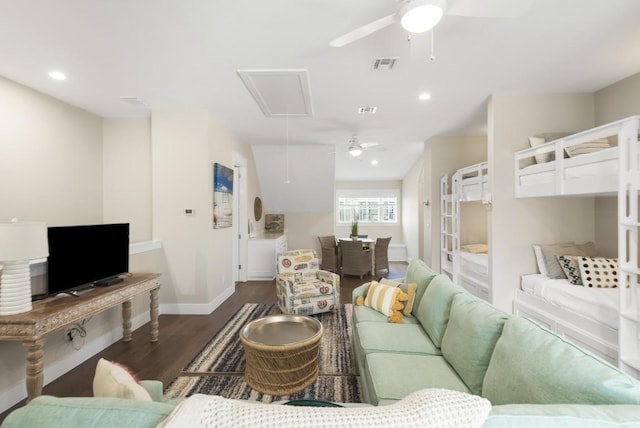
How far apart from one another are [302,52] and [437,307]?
2.31 meters

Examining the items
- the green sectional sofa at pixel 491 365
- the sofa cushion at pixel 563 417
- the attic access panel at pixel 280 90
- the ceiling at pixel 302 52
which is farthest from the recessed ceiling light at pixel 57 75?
the sofa cushion at pixel 563 417

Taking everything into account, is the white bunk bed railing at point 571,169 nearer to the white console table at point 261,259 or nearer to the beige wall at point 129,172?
the white console table at point 261,259

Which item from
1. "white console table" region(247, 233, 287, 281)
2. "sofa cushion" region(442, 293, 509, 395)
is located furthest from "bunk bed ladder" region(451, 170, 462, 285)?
"white console table" region(247, 233, 287, 281)

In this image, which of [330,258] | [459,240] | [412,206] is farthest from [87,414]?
[412,206]

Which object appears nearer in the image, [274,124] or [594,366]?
[594,366]

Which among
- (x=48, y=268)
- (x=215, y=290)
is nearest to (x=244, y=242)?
(x=215, y=290)

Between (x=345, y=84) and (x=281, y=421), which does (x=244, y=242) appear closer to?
(x=345, y=84)

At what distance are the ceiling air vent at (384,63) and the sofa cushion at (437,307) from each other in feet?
6.36

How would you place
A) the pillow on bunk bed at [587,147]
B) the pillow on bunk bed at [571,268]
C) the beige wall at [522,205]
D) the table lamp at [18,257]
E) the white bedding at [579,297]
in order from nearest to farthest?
the table lamp at [18,257], the white bedding at [579,297], the pillow on bunk bed at [587,147], the pillow on bunk bed at [571,268], the beige wall at [522,205]

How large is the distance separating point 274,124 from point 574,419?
14.4ft

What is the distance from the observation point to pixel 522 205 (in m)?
3.50

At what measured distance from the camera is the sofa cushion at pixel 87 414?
30.6 inches

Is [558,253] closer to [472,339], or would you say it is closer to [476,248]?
[476,248]

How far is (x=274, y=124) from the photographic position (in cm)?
450
